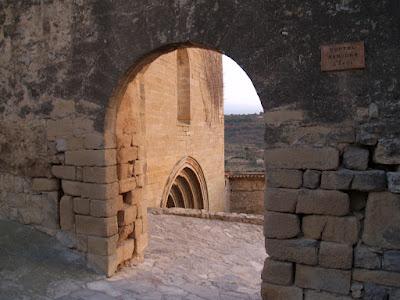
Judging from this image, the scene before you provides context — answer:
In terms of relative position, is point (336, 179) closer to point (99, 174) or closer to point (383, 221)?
point (383, 221)

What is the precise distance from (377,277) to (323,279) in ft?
1.35

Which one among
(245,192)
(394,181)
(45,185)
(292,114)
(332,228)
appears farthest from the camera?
(245,192)

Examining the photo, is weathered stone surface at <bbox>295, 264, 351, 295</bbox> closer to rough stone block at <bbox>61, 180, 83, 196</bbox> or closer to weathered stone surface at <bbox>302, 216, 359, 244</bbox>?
weathered stone surface at <bbox>302, 216, 359, 244</bbox>

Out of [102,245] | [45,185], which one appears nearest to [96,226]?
[102,245]

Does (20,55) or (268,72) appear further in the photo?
(20,55)

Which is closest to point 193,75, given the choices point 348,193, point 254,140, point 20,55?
point 20,55

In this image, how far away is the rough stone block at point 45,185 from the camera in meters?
4.57

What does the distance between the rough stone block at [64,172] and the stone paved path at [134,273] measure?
0.78 meters

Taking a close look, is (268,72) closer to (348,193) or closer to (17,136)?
(348,193)

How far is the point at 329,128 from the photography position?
320 centimetres

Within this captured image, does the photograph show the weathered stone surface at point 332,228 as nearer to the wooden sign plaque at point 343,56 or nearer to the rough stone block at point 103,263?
the wooden sign plaque at point 343,56

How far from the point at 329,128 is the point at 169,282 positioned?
2.39 meters

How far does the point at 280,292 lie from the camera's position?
339cm

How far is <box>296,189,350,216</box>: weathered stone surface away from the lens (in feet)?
10.4
